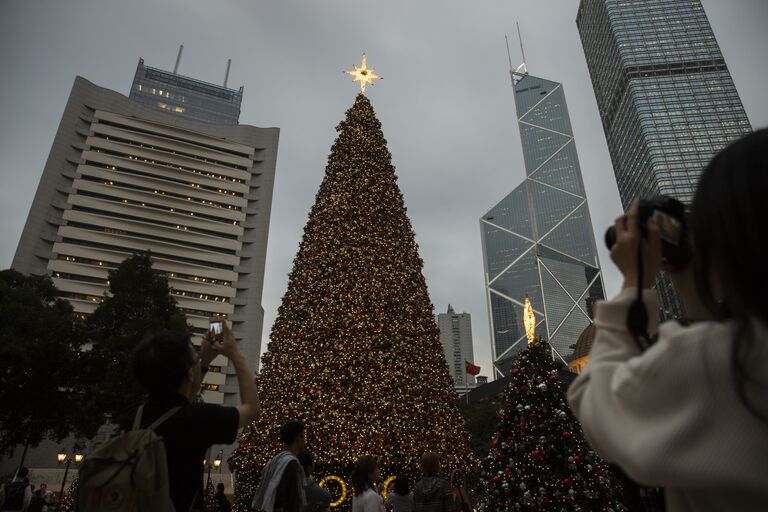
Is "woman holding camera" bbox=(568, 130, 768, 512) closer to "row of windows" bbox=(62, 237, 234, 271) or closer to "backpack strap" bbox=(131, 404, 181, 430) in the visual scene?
"backpack strap" bbox=(131, 404, 181, 430)

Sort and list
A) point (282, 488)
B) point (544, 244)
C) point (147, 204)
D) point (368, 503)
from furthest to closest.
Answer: point (544, 244), point (147, 204), point (368, 503), point (282, 488)

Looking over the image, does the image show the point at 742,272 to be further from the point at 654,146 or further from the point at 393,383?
the point at 654,146

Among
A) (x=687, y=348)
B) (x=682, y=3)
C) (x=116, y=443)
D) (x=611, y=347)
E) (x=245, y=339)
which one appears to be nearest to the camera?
(x=687, y=348)

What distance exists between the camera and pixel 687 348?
72 centimetres

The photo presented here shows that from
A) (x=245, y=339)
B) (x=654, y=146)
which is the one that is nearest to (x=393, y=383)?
(x=245, y=339)

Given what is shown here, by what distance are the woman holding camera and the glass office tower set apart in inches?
3865

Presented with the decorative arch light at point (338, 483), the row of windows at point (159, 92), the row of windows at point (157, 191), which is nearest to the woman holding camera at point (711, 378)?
the decorative arch light at point (338, 483)

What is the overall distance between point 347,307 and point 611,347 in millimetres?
9585

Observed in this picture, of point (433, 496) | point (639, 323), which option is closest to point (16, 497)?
point (433, 496)

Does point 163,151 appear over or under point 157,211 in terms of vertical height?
over

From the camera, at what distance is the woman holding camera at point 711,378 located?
2.26ft

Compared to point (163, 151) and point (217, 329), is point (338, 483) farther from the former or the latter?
point (163, 151)

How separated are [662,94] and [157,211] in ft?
266

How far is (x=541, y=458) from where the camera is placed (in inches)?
244
